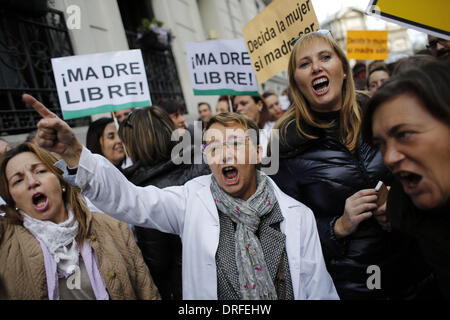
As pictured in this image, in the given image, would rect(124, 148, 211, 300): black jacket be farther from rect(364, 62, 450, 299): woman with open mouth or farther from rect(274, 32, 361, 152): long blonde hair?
rect(364, 62, 450, 299): woman with open mouth

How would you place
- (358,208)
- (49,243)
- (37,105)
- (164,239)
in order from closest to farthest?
(37,105)
(358,208)
(49,243)
(164,239)

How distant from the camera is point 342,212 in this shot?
1733mm

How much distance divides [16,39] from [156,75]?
2.98m

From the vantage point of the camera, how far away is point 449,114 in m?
1.05

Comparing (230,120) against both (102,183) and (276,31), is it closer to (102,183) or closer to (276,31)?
(102,183)

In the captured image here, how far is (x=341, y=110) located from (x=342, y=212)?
0.61 m

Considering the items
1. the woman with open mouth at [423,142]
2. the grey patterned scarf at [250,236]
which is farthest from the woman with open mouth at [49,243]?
the woman with open mouth at [423,142]

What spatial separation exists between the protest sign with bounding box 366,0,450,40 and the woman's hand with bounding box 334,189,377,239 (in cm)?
103

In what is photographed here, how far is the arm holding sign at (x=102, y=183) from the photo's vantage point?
1.37 meters

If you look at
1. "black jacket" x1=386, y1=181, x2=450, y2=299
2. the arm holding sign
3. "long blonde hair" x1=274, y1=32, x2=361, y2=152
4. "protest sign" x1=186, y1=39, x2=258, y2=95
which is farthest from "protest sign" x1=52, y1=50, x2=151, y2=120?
"black jacket" x1=386, y1=181, x2=450, y2=299

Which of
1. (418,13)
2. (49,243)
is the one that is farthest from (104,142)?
(418,13)

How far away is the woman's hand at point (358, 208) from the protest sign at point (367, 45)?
4.35 m

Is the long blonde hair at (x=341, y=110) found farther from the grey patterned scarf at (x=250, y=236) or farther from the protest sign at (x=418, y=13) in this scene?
the grey patterned scarf at (x=250, y=236)

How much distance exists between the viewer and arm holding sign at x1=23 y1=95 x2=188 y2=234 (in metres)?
1.37
